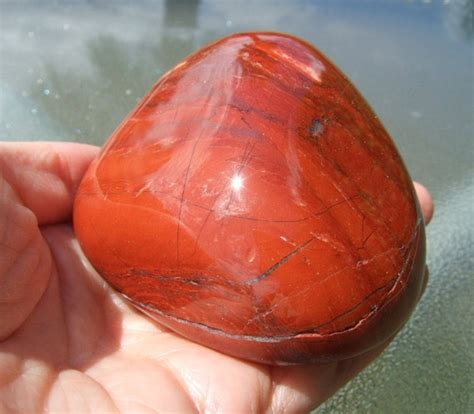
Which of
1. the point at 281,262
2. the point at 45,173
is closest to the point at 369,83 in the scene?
the point at 45,173

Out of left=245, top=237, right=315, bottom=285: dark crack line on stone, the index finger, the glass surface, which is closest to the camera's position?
left=245, top=237, right=315, bottom=285: dark crack line on stone

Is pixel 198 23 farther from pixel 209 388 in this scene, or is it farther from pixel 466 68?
pixel 209 388

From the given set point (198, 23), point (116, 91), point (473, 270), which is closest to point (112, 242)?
point (473, 270)

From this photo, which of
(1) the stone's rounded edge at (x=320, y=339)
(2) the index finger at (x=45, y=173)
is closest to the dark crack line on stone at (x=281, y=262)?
(1) the stone's rounded edge at (x=320, y=339)

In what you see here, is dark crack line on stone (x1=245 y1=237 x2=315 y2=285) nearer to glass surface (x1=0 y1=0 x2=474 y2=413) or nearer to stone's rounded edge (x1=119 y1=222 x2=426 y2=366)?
stone's rounded edge (x1=119 y1=222 x2=426 y2=366)

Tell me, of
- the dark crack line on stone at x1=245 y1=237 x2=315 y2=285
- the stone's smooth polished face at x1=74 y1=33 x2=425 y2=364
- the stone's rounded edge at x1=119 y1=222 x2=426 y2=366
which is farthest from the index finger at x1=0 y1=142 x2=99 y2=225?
the dark crack line on stone at x1=245 y1=237 x2=315 y2=285

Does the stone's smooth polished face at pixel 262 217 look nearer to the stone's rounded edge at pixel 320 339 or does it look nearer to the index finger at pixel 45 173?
the stone's rounded edge at pixel 320 339
